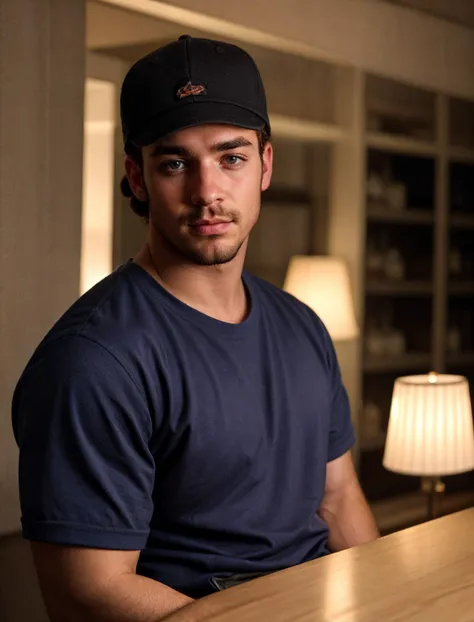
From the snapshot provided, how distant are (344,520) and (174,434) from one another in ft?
1.68

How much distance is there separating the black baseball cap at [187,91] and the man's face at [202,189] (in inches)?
0.9

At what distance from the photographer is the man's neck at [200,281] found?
1552 millimetres

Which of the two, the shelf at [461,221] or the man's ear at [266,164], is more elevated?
the shelf at [461,221]

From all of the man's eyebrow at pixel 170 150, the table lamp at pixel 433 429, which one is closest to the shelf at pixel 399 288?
the table lamp at pixel 433 429

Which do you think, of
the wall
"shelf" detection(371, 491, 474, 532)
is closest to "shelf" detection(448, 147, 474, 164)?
the wall

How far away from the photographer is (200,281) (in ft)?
5.14

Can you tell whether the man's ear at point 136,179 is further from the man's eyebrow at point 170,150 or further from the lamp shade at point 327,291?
the lamp shade at point 327,291

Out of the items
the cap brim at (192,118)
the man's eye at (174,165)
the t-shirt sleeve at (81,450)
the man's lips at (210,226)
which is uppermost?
the cap brim at (192,118)

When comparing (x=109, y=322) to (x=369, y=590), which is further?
(x=109, y=322)

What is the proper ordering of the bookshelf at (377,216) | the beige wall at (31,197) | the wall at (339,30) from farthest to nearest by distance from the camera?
the bookshelf at (377,216) → the wall at (339,30) → the beige wall at (31,197)

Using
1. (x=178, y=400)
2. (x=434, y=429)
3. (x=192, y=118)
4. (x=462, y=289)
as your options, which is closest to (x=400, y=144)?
(x=462, y=289)

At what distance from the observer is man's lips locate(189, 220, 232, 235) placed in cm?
150

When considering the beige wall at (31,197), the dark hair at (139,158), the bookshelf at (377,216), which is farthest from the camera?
the bookshelf at (377,216)

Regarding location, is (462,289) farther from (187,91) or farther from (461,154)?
(187,91)
